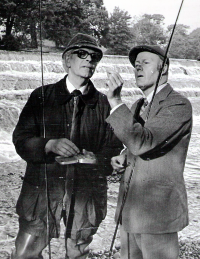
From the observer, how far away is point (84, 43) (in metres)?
1.38

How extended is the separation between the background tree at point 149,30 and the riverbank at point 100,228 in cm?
80

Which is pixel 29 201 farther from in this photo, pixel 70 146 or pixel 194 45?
pixel 194 45

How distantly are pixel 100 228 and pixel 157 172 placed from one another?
745mm

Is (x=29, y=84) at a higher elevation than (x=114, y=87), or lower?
lower

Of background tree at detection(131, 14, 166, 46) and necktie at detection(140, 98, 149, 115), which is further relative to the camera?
background tree at detection(131, 14, 166, 46)

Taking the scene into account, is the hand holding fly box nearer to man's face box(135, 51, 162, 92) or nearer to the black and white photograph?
the black and white photograph

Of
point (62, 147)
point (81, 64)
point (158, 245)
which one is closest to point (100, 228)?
→ point (158, 245)

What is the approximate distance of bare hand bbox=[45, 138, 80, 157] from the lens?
4.39ft

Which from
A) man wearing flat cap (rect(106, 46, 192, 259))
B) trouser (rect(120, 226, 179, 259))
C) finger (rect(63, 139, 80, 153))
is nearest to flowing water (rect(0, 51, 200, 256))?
man wearing flat cap (rect(106, 46, 192, 259))

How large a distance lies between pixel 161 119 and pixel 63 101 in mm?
482

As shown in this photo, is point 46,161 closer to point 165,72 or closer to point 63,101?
point 63,101

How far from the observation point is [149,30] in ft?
5.58

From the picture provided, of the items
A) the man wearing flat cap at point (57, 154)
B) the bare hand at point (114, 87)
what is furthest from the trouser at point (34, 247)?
the bare hand at point (114, 87)

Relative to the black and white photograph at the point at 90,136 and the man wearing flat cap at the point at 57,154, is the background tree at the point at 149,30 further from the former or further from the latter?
the man wearing flat cap at the point at 57,154
